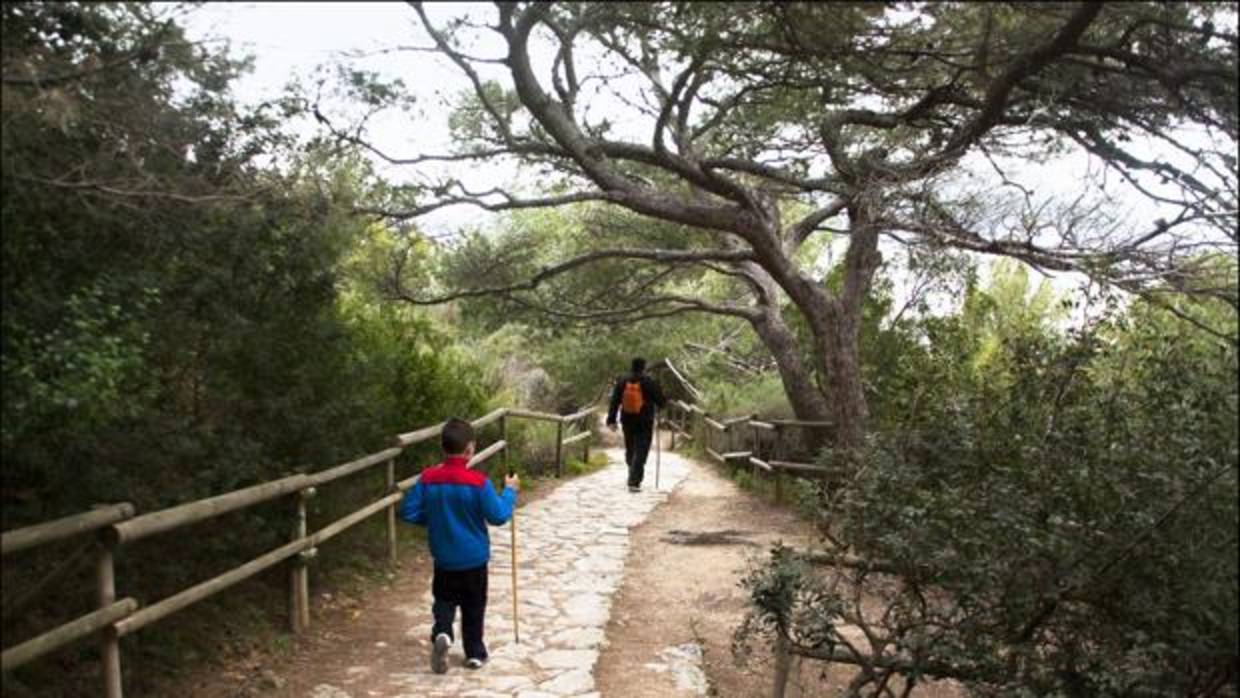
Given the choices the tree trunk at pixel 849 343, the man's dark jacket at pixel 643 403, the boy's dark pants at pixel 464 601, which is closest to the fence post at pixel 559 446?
the man's dark jacket at pixel 643 403

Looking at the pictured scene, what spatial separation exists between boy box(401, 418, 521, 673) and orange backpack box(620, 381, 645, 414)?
21.6 feet

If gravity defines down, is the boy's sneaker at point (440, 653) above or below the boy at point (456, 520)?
below

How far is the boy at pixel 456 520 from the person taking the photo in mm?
4973

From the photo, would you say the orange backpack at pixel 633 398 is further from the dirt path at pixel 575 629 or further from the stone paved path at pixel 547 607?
the dirt path at pixel 575 629

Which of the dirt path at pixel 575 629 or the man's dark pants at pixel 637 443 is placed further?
the man's dark pants at pixel 637 443

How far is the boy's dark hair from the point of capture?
195 inches

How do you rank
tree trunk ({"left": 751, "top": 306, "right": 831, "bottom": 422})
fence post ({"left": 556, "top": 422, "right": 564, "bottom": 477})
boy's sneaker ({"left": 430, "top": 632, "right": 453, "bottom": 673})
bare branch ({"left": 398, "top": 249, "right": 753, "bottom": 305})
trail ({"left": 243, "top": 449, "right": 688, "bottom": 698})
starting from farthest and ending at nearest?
1. fence post ({"left": 556, "top": 422, "right": 564, "bottom": 477})
2. tree trunk ({"left": 751, "top": 306, "right": 831, "bottom": 422})
3. bare branch ({"left": 398, "top": 249, "right": 753, "bottom": 305})
4. boy's sneaker ({"left": 430, "top": 632, "right": 453, "bottom": 673})
5. trail ({"left": 243, "top": 449, "right": 688, "bottom": 698})

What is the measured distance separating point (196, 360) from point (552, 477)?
29.2 feet

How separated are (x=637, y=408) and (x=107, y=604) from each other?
834 centimetres

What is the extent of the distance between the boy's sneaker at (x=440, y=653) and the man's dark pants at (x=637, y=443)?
6.69 meters

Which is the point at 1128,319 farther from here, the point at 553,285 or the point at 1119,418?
the point at 553,285

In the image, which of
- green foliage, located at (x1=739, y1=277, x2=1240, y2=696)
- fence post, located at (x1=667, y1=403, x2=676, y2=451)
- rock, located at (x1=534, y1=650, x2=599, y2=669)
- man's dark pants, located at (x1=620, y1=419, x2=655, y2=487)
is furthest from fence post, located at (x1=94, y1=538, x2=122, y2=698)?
fence post, located at (x1=667, y1=403, x2=676, y2=451)

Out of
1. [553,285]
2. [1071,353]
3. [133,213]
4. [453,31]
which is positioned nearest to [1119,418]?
[1071,353]

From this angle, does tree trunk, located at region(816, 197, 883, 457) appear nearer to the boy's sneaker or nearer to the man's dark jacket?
the man's dark jacket
